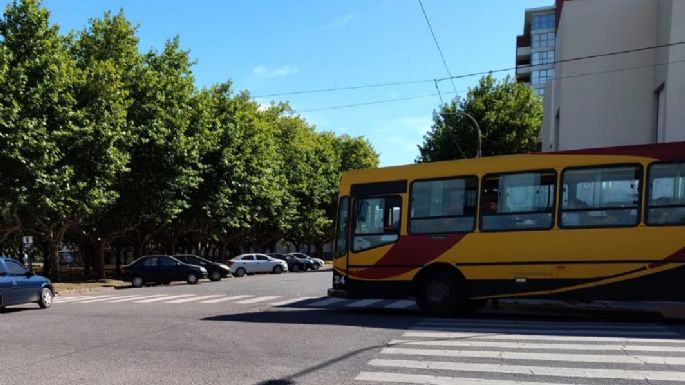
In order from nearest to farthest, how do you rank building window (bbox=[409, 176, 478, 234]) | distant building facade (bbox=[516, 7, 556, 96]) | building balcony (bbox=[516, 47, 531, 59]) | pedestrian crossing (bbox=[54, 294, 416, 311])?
building window (bbox=[409, 176, 478, 234]) → pedestrian crossing (bbox=[54, 294, 416, 311]) → distant building facade (bbox=[516, 7, 556, 96]) → building balcony (bbox=[516, 47, 531, 59])

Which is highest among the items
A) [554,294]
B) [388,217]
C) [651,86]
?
[651,86]

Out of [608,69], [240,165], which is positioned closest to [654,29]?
[608,69]

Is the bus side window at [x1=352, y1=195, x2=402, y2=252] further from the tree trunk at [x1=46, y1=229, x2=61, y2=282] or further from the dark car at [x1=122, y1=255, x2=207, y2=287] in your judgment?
the tree trunk at [x1=46, y1=229, x2=61, y2=282]

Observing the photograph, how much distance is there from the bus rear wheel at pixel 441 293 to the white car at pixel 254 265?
27.2 m

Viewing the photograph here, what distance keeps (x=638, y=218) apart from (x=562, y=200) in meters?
1.44

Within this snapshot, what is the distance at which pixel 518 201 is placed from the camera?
12727mm

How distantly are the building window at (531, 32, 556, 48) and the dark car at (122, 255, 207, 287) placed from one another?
68605 millimetres

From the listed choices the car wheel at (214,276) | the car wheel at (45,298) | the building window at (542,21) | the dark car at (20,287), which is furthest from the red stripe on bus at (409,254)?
the building window at (542,21)

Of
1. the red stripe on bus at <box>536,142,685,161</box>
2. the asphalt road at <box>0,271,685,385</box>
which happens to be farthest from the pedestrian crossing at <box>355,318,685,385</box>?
the red stripe on bus at <box>536,142,685,161</box>

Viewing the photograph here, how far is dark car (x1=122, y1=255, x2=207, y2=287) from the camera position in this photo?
1148 inches

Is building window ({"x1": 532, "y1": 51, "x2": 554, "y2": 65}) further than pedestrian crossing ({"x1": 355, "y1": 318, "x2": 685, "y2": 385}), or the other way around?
building window ({"x1": 532, "y1": 51, "x2": 554, "y2": 65})

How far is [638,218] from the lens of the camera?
38.3 feet

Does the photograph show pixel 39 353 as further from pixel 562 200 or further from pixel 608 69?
pixel 608 69

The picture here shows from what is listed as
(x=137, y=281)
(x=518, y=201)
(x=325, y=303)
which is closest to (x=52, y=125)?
(x=137, y=281)
